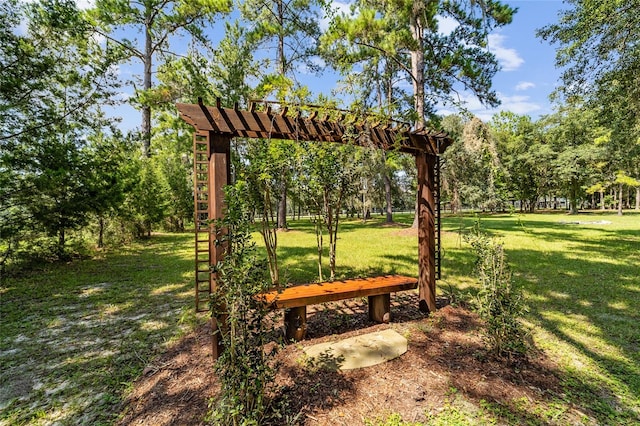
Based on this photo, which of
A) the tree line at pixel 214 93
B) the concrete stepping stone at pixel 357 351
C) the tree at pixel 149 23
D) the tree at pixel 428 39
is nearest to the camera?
the concrete stepping stone at pixel 357 351

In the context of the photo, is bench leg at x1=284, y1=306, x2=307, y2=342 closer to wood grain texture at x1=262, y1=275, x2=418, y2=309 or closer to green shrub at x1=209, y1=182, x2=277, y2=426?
wood grain texture at x1=262, y1=275, x2=418, y2=309

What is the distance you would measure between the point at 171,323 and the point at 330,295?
7.52ft

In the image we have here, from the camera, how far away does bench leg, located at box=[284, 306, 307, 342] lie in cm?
308

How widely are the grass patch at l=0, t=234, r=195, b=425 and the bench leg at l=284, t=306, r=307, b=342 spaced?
4.04 ft

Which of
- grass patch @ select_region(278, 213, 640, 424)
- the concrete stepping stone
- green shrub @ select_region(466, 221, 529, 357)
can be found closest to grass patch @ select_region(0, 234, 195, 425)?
the concrete stepping stone

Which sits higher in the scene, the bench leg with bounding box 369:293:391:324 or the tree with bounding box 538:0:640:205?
the tree with bounding box 538:0:640:205

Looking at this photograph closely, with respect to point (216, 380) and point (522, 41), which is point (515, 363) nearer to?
point (216, 380)

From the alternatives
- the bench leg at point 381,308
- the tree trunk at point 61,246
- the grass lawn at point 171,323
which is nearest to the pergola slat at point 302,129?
the grass lawn at point 171,323

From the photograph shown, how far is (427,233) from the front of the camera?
384 centimetres

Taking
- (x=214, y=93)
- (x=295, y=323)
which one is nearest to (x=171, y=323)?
(x=295, y=323)

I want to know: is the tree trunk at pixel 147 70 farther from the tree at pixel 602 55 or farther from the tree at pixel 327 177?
the tree at pixel 602 55

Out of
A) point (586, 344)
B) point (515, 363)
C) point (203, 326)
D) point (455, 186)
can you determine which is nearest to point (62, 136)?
point (203, 326)

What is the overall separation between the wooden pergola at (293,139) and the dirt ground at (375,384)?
675 millimetres

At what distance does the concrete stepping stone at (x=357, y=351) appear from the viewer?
2.63 metres
